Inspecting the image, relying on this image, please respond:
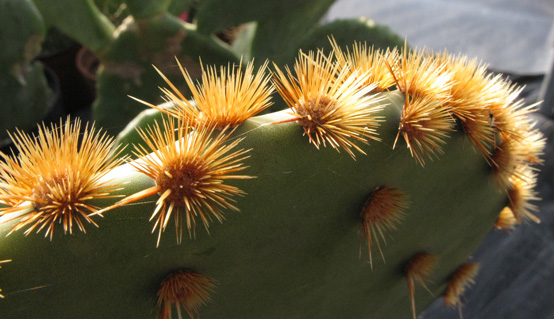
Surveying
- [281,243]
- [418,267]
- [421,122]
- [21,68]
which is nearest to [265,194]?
[281,243]

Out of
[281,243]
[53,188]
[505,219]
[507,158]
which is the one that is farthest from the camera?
[505,219]

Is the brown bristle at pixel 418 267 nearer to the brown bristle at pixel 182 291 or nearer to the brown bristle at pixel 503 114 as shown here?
the brown bristle at pixel 503 114

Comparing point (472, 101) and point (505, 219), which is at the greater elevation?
point (472, 101)

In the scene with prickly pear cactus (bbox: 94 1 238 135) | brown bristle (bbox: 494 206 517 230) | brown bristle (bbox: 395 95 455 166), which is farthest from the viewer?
prickly pear cactus (bbox: 94 1 238 135)

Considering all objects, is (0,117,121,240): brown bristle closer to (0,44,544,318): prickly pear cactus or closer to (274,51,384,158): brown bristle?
(0,44,544,318): prickly pear cactus

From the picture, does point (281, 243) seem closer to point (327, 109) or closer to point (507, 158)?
point (327, 109)

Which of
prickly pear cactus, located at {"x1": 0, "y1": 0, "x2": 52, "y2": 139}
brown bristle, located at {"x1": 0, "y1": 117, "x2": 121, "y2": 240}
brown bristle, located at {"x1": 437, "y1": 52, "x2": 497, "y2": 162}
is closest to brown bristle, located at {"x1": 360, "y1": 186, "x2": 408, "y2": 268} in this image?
brown bristle, located at {"x1": 437, "y1": 52, "x2": 497, "y2": 162}

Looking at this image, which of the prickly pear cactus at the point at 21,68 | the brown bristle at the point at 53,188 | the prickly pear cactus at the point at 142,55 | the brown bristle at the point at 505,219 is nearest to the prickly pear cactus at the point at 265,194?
the brown bristle at the point at 53,188
